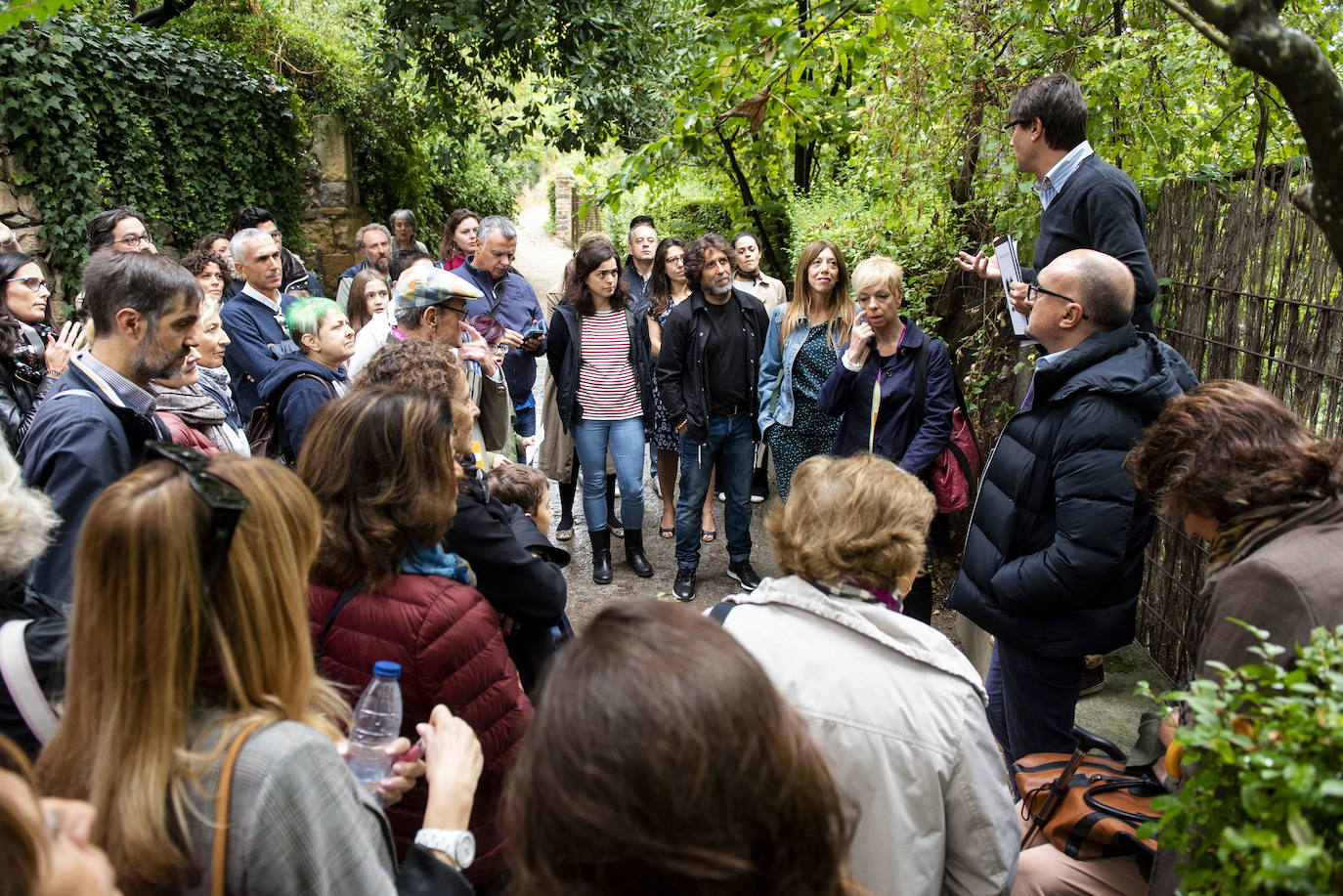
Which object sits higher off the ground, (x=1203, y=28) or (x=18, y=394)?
(x=1203, y=28)

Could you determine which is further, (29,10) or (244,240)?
(244,240)

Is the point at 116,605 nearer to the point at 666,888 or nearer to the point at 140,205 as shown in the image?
the point at 666,888

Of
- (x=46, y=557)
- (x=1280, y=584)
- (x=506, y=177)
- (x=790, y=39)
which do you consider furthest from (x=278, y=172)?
(x=1280, y=584)

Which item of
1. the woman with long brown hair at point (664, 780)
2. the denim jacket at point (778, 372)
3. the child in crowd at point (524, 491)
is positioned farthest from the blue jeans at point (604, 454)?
the woman with long brown hair at point (664, 780)

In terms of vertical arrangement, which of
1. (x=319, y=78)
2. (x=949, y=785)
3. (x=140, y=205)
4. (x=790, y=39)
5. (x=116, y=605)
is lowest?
(x=949, y=785)

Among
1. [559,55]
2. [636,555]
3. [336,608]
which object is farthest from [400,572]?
[559,55]

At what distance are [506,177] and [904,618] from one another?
16964 mm

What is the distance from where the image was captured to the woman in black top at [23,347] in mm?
3655

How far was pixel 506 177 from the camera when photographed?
17453 millimetres

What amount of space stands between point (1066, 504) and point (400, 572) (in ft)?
6.32

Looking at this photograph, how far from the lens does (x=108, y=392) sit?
263cm

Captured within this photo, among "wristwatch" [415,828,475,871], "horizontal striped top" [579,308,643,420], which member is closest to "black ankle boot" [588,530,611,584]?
Result: "horizontal striped top" [579,308,643,420]

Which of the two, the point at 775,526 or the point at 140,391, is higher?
the point at 140,391

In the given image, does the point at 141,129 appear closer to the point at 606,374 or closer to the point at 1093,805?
the point at 606,374
